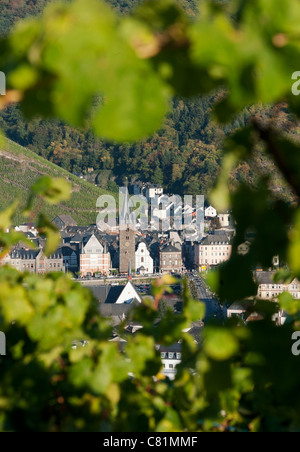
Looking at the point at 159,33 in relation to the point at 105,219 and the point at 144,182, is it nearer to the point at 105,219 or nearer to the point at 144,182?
the point at 105,219

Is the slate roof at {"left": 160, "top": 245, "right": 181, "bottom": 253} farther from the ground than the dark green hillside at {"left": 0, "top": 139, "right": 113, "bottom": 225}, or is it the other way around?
the dark green hillside at {"left": 0, "top": 139, "right": 113, "bottom": 225}

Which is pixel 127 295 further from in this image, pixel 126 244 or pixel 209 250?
pixel 209 250

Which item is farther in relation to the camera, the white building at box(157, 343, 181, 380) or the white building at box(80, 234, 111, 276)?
the white building at box(80, 234, 111, 276)

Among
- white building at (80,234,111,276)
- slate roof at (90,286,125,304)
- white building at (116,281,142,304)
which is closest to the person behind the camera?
white building at (116,281,142,304)

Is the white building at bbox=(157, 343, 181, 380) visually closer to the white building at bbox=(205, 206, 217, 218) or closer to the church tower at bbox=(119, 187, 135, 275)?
the church tower at bbox=(119, 187, 135, 275)

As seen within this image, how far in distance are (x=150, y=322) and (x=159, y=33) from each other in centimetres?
84

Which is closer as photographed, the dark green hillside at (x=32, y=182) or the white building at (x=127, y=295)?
the white building at (x=127, y=295)

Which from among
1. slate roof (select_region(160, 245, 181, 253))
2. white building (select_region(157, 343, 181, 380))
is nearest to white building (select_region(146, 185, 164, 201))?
slate roof (select_region(160, 245, 181, 253))

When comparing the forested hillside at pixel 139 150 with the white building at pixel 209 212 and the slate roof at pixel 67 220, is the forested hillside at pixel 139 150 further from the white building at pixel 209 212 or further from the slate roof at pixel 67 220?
the slate roof at pixel 67 220

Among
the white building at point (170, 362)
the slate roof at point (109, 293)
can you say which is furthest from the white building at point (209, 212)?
the white building at point (170, 362)

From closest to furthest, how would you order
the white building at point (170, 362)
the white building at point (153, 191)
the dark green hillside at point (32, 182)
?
the white building at point (170, 362) < the dark green hillside at point (32, 182) < the white building at point (153, 191)

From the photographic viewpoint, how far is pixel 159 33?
0.70 m

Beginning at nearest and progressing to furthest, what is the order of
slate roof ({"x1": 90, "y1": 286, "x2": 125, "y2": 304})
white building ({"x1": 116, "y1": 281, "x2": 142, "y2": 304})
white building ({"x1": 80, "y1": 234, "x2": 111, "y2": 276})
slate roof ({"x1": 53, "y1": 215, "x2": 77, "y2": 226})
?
white building ({"x1": 116, "y1": 281, "x2": 142, "y2": 304}) → slate roof ({"x1": 90, "y1": 286, "x2": 125, "y2": 304}) → white building ({"x1": 80, "y1": 234, "x2": 111, "y2": 276}) → slate roof ({"x1": 53, "y1": 215, "x2": 77, "y2": 226})

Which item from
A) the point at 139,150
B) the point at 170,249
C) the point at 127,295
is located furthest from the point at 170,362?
the point at 139,150
